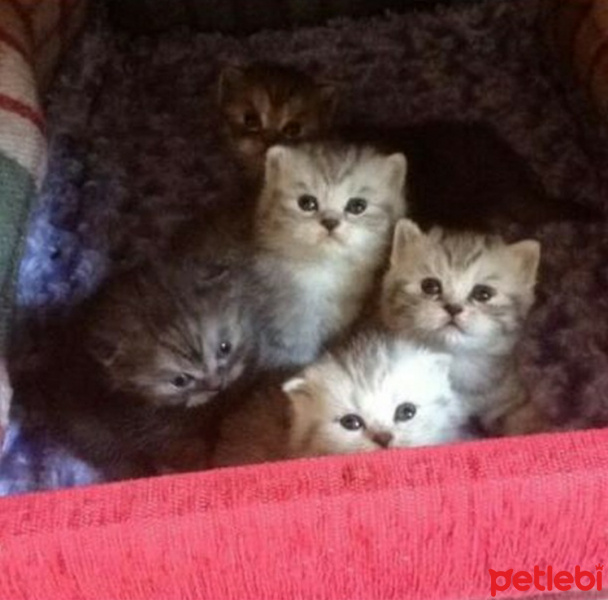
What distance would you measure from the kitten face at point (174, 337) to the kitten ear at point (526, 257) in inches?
11.7

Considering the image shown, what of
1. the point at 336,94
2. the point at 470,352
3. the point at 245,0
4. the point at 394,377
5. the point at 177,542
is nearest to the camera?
the point at 177,542

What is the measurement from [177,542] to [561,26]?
1050mm

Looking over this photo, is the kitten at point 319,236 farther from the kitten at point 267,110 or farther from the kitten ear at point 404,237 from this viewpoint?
the kitten at point 267,110

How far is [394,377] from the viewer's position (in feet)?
4.09

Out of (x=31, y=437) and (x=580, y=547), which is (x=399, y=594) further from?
(x=31, y=437)

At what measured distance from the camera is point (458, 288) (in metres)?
1.33

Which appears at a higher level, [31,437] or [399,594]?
[399,594]

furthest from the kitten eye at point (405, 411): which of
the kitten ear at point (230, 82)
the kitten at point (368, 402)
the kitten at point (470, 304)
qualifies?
the kitten ear at point (230, 82)

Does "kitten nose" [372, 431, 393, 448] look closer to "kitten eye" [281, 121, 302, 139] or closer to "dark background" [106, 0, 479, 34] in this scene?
"kitten eye" [281, 121, 302, 139]

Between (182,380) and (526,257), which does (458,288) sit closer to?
(526,257)

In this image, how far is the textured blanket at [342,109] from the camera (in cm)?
152

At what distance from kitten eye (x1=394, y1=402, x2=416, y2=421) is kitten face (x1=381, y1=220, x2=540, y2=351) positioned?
11 centimetres

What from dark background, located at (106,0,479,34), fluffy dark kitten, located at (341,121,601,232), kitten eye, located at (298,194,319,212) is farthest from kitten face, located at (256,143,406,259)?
dark background, located at (106,0,479,34)

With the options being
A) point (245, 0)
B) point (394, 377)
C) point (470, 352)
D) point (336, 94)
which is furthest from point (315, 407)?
point (245, 0)
